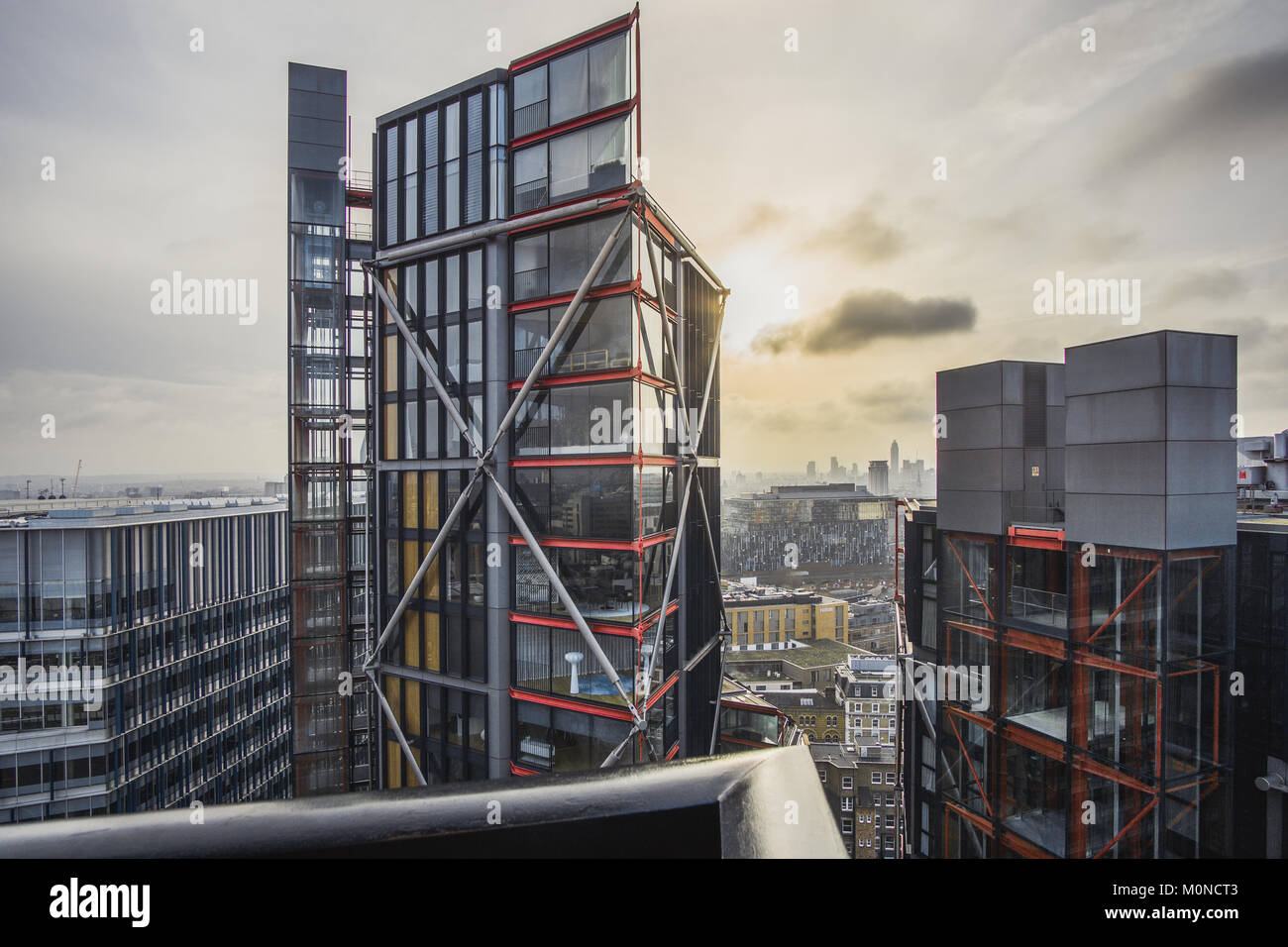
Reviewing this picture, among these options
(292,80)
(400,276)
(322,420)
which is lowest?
(322,420)

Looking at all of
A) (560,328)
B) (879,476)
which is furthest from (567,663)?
(879,476)

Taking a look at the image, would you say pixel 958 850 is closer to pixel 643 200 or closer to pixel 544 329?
pixel 544 329

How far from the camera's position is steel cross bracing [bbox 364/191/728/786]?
15.6 meters

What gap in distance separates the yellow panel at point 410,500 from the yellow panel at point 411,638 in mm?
2863

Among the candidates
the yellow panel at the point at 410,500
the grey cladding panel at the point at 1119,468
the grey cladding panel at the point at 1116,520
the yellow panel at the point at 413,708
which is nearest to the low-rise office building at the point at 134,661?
the yellow panel at the point at 413,708

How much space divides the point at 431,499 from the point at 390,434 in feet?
9.64

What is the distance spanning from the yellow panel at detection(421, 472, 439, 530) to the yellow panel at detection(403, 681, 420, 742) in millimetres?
5201

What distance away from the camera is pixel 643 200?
1552 cm

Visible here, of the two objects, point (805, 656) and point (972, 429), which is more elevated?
point (972, 429)

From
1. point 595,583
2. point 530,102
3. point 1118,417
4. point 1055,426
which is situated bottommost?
point 595,583

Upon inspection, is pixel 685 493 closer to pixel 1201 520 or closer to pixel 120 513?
pixel 1201 520

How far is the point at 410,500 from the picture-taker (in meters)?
19.0
